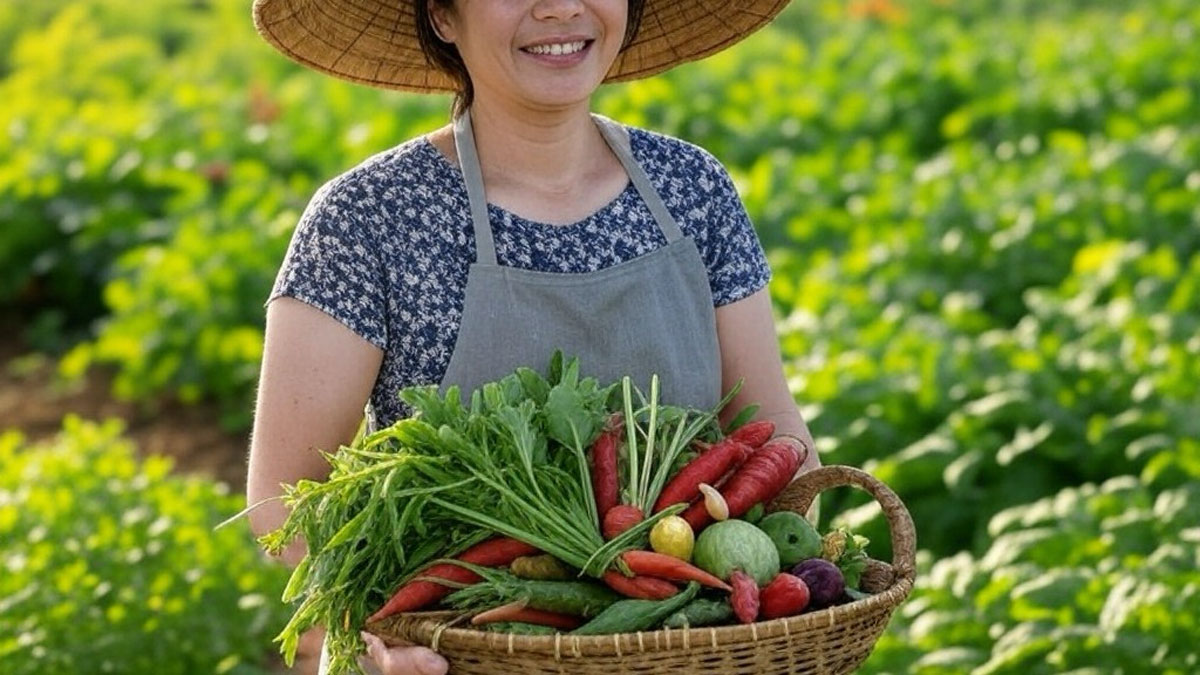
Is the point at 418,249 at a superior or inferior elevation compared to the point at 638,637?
superior

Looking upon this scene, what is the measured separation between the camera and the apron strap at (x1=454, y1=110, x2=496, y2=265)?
3.20 meters

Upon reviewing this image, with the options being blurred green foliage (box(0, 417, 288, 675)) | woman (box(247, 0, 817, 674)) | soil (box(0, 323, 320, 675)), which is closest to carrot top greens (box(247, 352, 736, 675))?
woman (box(247, 0, 817, 674))

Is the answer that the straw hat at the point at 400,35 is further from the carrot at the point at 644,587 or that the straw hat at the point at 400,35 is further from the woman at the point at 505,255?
the carrot at the point at 644,587

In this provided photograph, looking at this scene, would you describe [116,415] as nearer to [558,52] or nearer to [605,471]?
[558,52]

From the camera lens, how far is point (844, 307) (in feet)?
24.0

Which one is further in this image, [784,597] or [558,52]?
[558,52]

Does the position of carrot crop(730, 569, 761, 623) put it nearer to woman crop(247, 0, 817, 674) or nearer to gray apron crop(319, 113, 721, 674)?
woman crop(247, 0, 817, 674)

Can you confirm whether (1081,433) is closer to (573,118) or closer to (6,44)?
(573,118)

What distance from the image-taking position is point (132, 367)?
8.58 m

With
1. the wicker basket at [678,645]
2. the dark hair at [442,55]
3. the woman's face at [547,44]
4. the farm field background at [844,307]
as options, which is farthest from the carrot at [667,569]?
the farm field background at [844,307]

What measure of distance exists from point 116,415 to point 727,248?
580 cm

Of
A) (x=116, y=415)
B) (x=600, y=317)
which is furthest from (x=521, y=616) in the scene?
(x=116, y=415)

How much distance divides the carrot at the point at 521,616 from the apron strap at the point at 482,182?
62 centimetres

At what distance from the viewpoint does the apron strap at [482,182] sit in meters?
3.21
